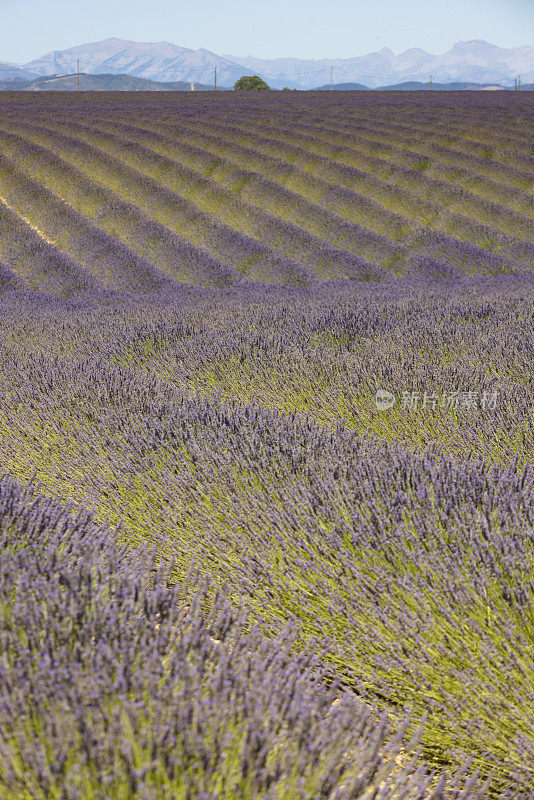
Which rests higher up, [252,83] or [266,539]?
[252,83]

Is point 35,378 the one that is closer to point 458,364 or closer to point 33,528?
point 33,528

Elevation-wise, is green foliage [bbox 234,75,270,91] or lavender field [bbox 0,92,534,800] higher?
green foliage [bbox 234,75,270,91]

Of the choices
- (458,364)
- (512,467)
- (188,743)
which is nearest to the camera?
(188,743)

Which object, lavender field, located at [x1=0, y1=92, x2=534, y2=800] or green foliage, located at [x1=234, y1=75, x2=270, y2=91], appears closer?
lavender field, located at [x1=0, y1=92, x2=534, y2=800]

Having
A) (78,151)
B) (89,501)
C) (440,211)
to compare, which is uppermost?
(78,151)

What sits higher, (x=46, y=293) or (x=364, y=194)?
(x=364, y=194)

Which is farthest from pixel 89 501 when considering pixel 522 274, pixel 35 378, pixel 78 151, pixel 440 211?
pixel 78 151

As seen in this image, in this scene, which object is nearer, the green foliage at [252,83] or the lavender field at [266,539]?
the lavender field at [266,539]

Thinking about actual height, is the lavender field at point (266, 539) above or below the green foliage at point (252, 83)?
below
